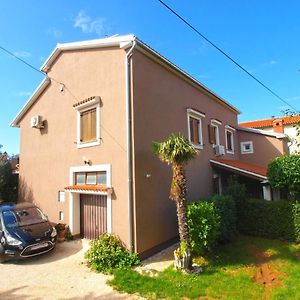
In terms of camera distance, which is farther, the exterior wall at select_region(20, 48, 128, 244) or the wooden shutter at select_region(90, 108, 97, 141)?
the wooden shutter at select_region(90, 108, 97, 141)

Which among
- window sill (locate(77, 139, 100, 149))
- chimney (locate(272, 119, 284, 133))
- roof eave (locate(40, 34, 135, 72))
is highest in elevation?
roof eave (locate(40, 34, 135, 72))

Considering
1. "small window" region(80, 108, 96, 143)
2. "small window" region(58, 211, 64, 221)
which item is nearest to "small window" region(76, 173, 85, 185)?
"small window" region(80, 108, 96, 143)

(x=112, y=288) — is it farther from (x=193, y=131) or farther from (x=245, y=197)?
(x=193, y=131)

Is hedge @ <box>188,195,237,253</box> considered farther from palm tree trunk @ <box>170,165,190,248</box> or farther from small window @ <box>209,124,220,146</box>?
small window @ <box>209,124,220,146</box>

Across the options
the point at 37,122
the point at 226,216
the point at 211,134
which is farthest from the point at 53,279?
the point at 211,134

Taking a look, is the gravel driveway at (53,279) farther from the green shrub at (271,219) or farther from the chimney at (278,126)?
the chimney at (278,126)

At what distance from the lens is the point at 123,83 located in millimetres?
10453

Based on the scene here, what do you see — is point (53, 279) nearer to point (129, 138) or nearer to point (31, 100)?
point (129, 138)

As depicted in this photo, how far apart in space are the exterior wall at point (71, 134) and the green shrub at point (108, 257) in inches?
20.3

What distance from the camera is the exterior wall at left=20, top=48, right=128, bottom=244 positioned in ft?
34.0

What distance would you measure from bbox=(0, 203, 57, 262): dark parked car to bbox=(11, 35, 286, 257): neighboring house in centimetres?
175

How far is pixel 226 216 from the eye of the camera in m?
11.0

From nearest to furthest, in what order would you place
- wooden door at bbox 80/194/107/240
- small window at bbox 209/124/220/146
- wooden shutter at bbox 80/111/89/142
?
wooden door at bbox 80/194/107/240
wooden shutter at bbox 80/111/89/142
small window at bbox 209/124/220/146

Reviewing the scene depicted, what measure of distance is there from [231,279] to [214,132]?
34.6ft
